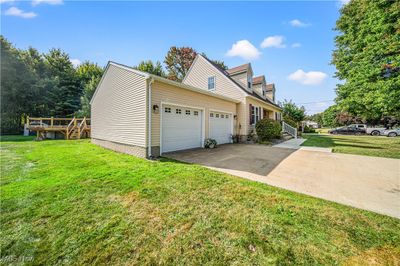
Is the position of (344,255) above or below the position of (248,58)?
below

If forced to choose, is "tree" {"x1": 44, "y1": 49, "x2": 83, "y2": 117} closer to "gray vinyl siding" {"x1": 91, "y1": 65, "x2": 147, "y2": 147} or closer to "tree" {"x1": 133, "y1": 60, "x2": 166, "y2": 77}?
"tree" {"x1": 133, "y1": 60, "x2": 166, "y2": 77}

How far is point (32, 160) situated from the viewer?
250 inches

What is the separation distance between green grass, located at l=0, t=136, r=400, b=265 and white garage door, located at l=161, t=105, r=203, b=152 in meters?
3.76

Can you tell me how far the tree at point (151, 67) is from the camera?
84.8 feet

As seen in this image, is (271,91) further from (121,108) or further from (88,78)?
(88,78)

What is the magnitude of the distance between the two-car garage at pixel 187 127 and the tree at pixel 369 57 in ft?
28.0

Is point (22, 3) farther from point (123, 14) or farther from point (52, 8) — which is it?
point (123, 14)

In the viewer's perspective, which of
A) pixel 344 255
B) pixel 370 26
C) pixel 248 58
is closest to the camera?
pixel 344 255

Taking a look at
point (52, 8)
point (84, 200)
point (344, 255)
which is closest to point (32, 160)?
point (84, 200)

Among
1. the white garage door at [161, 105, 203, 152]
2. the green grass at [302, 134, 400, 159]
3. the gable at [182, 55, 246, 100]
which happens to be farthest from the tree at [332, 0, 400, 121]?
the white garage door at [161, 105, 203, 152]

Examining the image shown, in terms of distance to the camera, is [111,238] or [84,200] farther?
[84,200]

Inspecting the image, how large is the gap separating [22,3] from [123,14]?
4.02 meters

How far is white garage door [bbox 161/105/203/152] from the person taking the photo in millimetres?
7648

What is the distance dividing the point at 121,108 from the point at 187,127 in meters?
3.66
